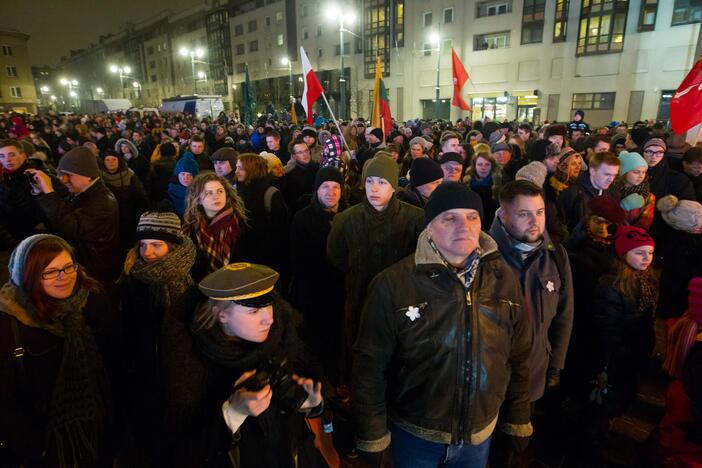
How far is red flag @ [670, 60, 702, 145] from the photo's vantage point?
20.0 ft

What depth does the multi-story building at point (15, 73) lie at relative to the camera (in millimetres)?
74500

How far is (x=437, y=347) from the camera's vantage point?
2020mm

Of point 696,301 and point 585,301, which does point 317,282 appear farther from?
point 696,301

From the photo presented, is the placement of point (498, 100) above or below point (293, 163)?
above

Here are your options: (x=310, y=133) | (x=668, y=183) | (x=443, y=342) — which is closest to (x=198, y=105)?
(x=310, y=133)

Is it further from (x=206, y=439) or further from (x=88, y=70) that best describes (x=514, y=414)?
(x=88, y=70)

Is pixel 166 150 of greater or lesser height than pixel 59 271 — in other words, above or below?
above

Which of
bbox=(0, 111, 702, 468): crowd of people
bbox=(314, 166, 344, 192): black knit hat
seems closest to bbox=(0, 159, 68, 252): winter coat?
bbox=(0, 111, 702, 468): crowd of people

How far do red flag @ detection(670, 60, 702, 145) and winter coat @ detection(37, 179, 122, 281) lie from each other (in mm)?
7802

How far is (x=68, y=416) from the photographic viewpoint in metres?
2.27

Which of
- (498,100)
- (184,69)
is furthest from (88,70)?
(498,100)

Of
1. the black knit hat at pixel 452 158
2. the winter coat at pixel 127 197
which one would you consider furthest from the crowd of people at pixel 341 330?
the winter coat at pixel 127 197

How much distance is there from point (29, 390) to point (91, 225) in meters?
2.03

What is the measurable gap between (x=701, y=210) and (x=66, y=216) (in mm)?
6192
